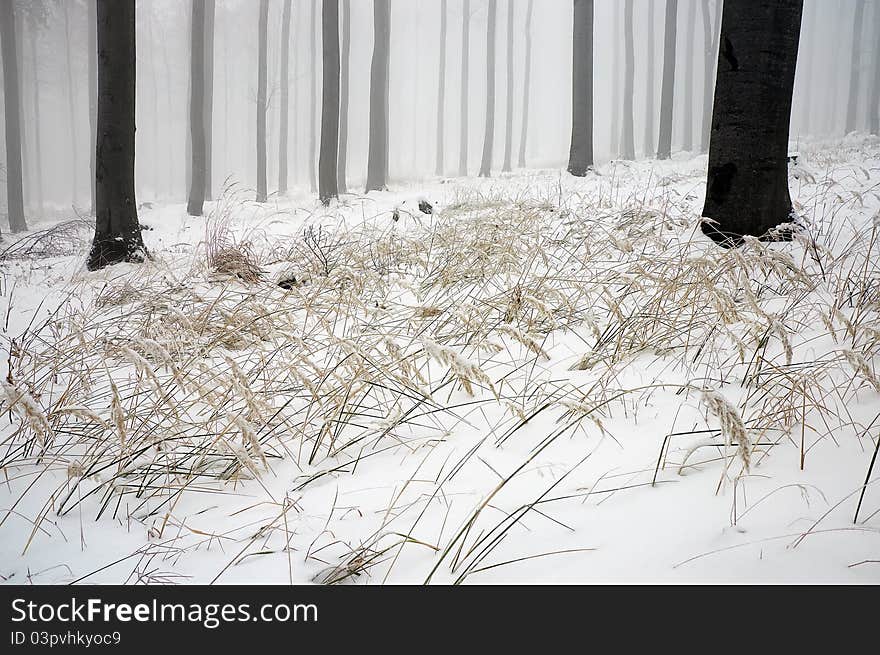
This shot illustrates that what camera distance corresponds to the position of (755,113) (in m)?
3.45

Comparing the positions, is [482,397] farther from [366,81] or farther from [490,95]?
[366,81]

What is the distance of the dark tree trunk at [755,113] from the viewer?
340cm

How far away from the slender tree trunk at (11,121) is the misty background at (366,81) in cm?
252

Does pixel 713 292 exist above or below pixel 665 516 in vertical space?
above

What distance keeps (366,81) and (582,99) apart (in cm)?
2789

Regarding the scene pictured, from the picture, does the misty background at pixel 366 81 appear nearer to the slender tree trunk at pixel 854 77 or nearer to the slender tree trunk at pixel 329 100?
the slender tree trunk at pixel 854 77

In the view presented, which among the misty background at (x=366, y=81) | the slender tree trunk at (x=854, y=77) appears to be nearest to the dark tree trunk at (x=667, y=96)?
the misty background at (x=366, y=81)

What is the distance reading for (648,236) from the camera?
3574 mm

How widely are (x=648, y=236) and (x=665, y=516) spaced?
2.76 metres

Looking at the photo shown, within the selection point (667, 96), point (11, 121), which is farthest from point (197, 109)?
point (667, 96)
